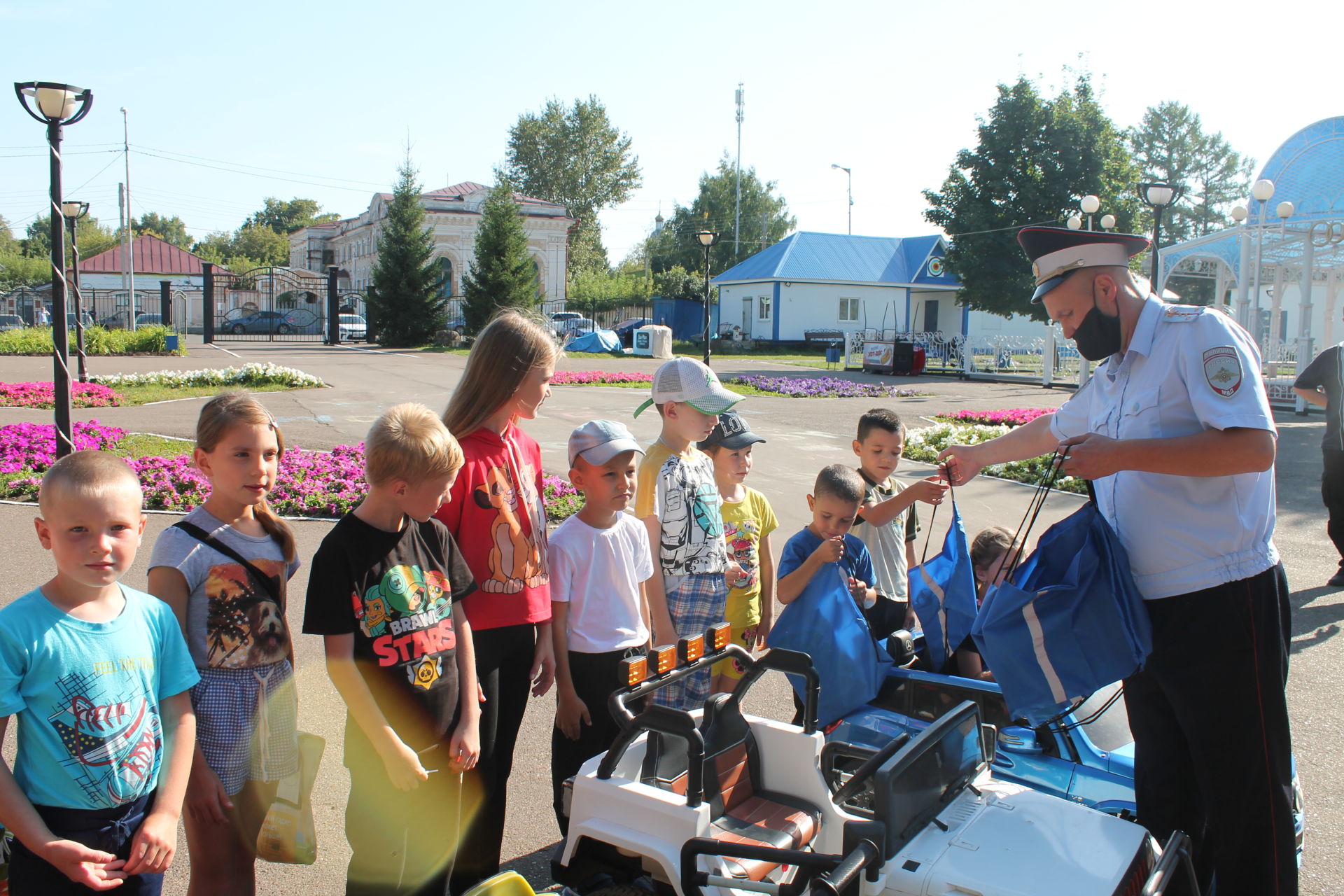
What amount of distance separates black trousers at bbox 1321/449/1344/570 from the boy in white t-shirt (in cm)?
643

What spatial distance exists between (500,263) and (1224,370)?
38592 mm

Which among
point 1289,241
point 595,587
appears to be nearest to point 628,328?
point 1289,241

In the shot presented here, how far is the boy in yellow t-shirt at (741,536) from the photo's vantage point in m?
4.10

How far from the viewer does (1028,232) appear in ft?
10.1

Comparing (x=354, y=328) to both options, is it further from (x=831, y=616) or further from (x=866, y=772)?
(x=866, y=772)

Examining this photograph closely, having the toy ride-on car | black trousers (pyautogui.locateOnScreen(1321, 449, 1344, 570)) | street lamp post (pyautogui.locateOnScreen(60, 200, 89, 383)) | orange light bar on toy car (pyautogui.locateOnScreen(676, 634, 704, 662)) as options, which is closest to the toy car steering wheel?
the toy ride-on car

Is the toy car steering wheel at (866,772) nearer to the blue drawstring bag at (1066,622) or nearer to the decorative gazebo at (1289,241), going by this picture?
the blue drawstring bag at (1066,622)

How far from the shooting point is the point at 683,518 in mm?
3742

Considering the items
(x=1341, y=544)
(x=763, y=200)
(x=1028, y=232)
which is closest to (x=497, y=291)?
(x=1341, y=544)

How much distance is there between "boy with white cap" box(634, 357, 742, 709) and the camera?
3693 mm

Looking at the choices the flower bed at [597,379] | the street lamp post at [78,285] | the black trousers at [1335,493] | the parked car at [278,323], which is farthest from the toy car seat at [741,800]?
the parked car at [278,323]

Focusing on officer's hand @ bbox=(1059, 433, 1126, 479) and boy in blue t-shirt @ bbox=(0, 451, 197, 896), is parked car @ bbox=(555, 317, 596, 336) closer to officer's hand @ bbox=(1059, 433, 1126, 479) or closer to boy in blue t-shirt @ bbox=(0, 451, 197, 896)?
→ officer's hand @ bbox=(1059, 433, 1126, 479)

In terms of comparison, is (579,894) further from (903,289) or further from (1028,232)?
(903,289)

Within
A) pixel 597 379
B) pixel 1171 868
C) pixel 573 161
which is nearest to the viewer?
pixel 1171 868
